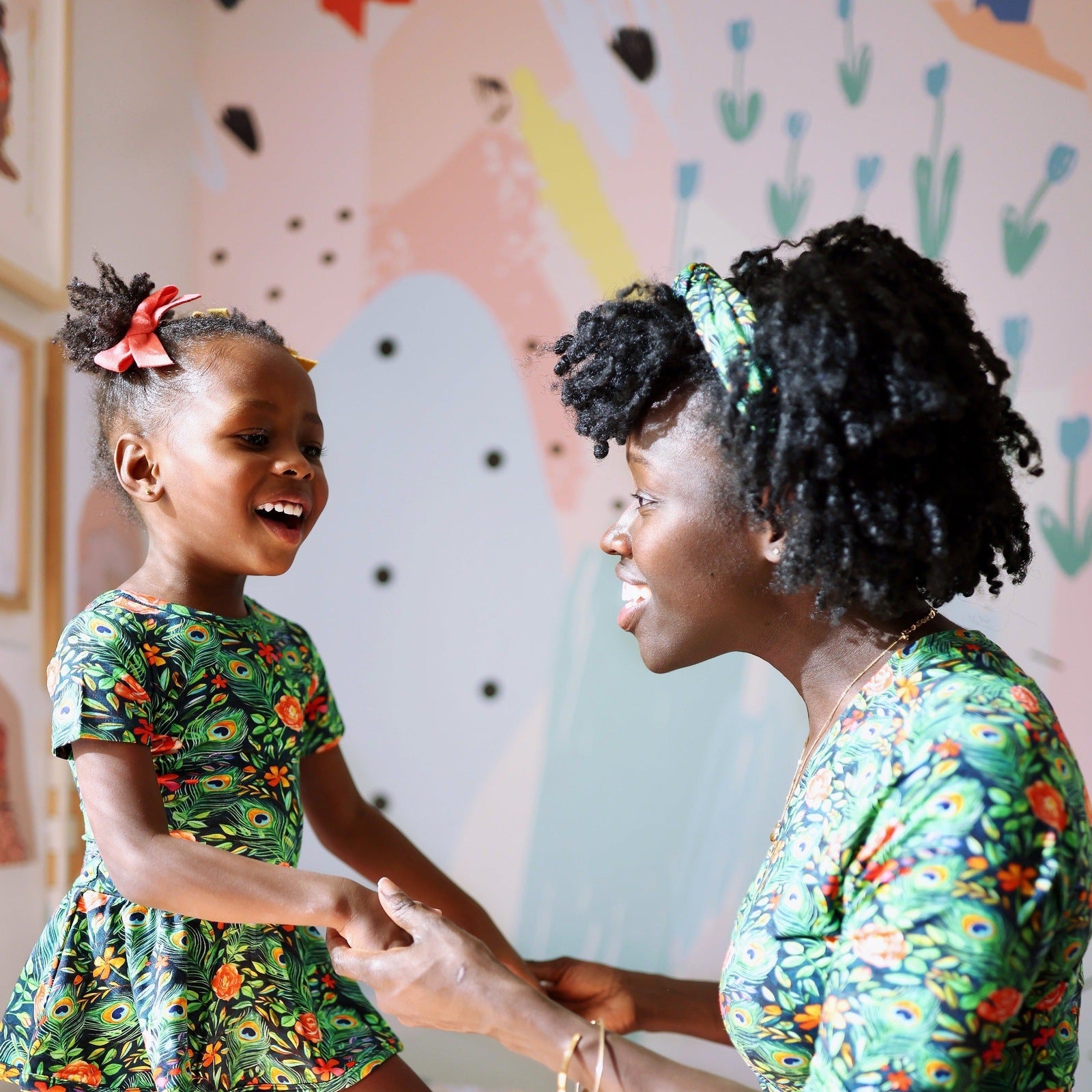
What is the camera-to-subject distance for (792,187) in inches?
99.5

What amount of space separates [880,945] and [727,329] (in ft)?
1.68

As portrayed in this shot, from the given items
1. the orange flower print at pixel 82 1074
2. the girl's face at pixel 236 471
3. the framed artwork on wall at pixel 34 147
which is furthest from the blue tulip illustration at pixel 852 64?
the orange flower print at pixel 82 1074

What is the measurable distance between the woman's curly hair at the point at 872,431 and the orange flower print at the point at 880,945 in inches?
11.2

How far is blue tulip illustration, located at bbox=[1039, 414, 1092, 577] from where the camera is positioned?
2393mm

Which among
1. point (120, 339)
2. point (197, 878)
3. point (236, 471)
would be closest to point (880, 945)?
point (197, 878)

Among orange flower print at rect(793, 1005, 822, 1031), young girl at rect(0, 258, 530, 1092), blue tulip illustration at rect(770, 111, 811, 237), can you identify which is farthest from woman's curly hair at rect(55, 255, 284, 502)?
blue tulip illustration at rect(770, 111, 811, 237)

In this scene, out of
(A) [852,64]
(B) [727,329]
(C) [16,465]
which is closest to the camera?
(B) [727,329]

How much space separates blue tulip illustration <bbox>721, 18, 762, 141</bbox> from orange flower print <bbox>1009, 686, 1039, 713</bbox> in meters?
1.92

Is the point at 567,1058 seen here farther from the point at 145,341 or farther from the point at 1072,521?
the point at 1072,521

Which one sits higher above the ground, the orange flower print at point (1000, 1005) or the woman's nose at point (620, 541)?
the woman's nose at point (620, 541)

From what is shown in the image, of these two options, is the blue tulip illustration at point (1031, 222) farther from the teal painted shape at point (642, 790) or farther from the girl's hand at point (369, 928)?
the girl's hand at point (369, 928)

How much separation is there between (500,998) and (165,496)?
0.69 m

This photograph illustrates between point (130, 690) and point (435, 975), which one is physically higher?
point (130, 690)

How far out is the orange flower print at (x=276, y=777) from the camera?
51.3 inches
